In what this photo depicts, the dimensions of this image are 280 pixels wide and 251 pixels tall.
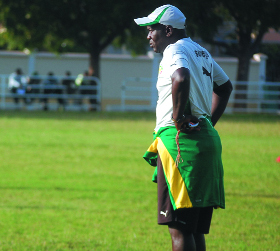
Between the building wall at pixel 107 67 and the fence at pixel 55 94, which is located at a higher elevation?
the building wall at pixel 107 67

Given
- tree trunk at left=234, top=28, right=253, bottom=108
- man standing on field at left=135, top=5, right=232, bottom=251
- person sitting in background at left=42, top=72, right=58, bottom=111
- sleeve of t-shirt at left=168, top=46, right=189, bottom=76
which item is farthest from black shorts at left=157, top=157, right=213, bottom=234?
tree trunk at left=234, top=28, right=253, bottom=108

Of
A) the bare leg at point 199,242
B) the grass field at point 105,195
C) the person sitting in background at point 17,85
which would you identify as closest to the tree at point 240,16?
the person sitting in background at point 17,85

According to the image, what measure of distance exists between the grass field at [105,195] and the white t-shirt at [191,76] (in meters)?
1.89

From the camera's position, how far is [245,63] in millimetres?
27125

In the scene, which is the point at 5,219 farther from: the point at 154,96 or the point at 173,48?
the point at 154,96

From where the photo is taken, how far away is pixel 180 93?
3.47m

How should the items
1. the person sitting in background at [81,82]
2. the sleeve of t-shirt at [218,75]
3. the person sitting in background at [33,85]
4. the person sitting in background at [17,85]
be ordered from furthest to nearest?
the person sitting in background at [81,82] < the person sitting in background at [17,85] < the person sitting in background at [33,85] < the sleeve of t-shirt at [218,75]

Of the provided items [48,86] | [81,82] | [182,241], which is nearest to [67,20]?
[81,82]

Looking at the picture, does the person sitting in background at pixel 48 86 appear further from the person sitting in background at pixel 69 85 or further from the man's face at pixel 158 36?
the man's face at pixel 158 36

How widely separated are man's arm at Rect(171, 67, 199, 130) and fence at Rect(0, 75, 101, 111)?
21.4 metres

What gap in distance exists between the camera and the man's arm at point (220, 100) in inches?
162

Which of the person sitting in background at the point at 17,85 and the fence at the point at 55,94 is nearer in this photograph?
the fence at the point at 55,94

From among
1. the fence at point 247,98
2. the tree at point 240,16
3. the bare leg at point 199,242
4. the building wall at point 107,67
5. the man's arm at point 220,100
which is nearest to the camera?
the bare leg at point 199,242

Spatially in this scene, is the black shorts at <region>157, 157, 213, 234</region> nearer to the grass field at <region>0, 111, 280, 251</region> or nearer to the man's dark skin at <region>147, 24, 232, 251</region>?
the man's dark skin at <region>147, 24, 232, 251</region>
